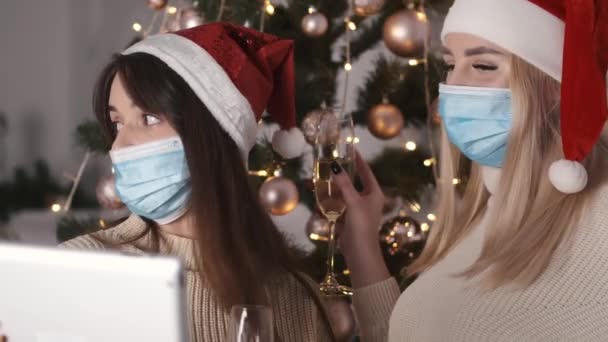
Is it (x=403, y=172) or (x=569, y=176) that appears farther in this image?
(x=403, y=172)

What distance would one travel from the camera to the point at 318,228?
2740 millimetres

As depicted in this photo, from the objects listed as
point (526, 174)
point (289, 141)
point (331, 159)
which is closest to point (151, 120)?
point (289, 141)

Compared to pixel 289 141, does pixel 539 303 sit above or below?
below

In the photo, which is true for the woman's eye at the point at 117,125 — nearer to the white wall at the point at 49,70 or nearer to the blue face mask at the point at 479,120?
the blue face mask at the point at 479,120

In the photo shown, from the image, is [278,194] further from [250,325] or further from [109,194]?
[250,325]

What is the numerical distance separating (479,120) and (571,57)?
0.75 ft

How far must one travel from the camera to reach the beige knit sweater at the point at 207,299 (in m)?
1.78

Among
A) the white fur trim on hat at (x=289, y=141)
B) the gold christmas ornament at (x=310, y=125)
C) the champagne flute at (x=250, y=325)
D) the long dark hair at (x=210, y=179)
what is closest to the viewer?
the champagne flute at (x=250, y=325)

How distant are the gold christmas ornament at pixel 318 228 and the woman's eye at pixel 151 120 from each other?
1.04 m

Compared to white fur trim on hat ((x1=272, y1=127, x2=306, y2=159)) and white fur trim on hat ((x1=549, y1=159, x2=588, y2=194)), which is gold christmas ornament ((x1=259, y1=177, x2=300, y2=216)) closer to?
white fur trim on hat ((x1=272, y1=127, x2=306, y2=159))

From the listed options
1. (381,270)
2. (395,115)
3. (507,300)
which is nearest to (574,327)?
(507,300)

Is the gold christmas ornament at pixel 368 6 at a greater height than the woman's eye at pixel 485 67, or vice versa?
the woman's eye at pixel 485 67

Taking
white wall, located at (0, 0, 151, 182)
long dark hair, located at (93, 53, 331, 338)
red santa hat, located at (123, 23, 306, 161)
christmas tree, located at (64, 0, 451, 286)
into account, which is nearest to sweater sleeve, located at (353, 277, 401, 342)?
long dark hair, located at (93, 53, 331, 338)

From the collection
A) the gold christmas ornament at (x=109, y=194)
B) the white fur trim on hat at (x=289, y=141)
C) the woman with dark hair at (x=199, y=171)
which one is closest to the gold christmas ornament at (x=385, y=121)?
the white fur trim on hat at (x=289, y=141)
